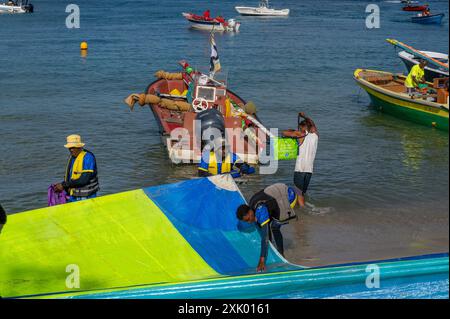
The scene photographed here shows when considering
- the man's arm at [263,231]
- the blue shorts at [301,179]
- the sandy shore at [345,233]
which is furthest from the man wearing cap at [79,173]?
the blue shorts at [301,179]

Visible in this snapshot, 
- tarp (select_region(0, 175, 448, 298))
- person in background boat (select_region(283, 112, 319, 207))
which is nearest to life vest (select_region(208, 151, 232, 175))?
tarp (select_region(0, 175, 448, 298))

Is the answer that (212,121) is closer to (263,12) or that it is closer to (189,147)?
(189,147)

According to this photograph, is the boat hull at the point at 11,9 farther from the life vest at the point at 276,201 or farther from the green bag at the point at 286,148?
the life vest at the point at 276,201

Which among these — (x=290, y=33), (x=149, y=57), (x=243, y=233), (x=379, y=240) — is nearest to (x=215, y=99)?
(x=379, y=240)

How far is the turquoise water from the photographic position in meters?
11.2

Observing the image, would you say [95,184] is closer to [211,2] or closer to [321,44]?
[321,44]

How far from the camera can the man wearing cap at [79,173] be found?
30.7ft

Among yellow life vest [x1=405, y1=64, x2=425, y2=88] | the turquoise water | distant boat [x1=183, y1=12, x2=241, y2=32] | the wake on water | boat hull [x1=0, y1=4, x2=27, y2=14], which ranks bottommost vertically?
the wake on water

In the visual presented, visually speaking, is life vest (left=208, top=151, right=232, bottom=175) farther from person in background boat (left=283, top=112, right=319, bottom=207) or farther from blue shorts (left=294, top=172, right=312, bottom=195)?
blue shorts (left=294, top=172, right=312, bottom=195)

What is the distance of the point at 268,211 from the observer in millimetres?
8406

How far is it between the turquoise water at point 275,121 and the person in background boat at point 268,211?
1.26m

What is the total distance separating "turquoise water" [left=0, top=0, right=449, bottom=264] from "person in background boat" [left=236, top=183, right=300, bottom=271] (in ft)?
4.14
